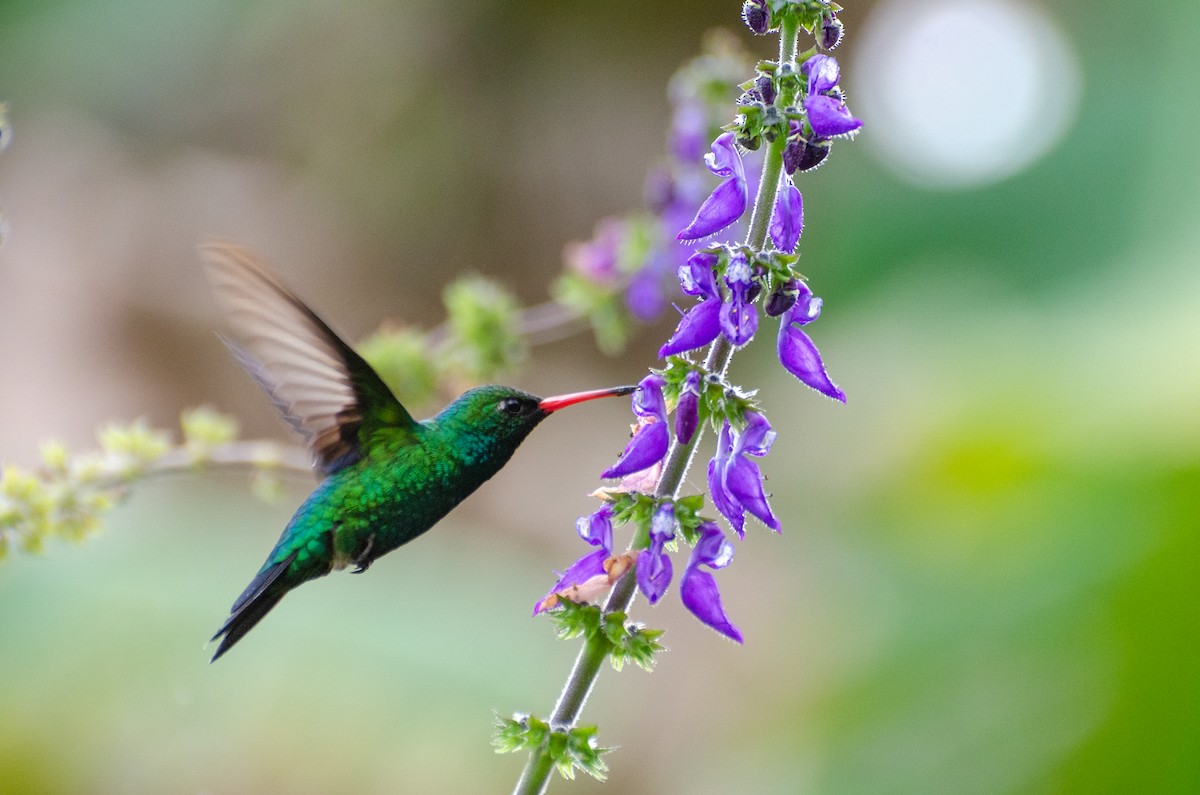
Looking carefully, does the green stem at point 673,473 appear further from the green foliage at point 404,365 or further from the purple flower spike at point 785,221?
the green foliage at point 404,365

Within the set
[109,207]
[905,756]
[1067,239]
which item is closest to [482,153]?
[109,207]

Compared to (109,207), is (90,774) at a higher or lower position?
lower

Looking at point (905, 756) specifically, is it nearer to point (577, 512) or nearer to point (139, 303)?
point (577, 512)

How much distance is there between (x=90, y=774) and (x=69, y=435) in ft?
8.14

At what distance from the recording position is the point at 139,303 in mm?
6863

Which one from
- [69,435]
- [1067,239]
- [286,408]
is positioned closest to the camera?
[286,408]

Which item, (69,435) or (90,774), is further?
(69,435)

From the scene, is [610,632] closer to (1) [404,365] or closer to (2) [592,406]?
(1) [404,365]

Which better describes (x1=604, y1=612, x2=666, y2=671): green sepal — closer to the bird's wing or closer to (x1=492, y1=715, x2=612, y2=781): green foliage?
(x1=492, y1=715, x2=612, y2=781): green foliage

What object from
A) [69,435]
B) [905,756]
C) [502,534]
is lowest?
[905,756]

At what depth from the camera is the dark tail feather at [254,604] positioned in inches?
68.3

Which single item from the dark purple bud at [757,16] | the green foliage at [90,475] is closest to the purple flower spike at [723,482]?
the dark purple bud at [757,16]

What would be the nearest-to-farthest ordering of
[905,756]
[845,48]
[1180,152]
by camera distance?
[905,756] → [1180,152] → [845,48]

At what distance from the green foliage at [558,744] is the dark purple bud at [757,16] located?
81 cm
